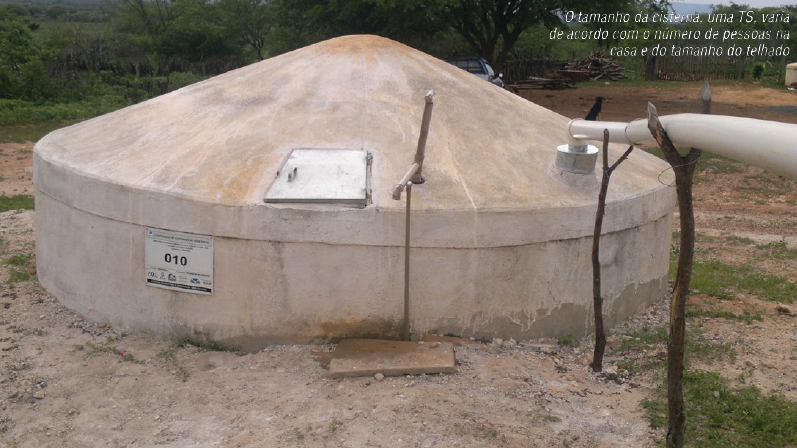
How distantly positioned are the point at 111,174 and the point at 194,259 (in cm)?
113

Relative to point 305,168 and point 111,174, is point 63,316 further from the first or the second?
point 305,168

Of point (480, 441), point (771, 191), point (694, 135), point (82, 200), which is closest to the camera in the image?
point (694, 135)

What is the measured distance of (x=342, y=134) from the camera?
22.6 feet

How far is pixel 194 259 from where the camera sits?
20.7 feet

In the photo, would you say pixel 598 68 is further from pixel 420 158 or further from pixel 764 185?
pixel 420 158

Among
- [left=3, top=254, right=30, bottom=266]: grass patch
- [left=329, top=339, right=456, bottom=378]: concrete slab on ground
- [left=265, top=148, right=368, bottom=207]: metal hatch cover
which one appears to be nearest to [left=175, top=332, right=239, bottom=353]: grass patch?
[left=329, top=339, right=456, bottom=378]: concrete slab on ground

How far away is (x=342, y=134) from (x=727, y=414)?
3.77m

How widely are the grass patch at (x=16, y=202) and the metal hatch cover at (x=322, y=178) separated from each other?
6.97 metres

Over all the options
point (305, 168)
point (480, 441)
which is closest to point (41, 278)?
point (305, 168)

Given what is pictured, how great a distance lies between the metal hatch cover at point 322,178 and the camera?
6.13m

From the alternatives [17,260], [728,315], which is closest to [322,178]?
[728,315]

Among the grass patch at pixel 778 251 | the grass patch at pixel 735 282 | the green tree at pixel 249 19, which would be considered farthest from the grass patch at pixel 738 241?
the green tree at pixel 249 19

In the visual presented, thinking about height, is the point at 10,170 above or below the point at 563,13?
below

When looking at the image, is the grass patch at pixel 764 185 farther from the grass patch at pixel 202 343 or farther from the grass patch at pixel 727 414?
the grass patch at pixel 202 343
